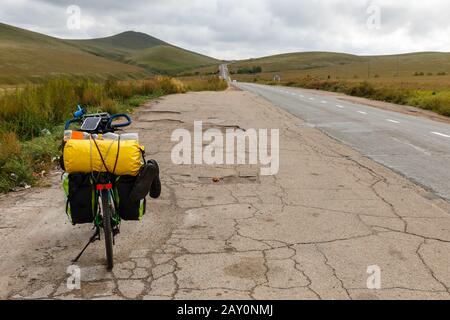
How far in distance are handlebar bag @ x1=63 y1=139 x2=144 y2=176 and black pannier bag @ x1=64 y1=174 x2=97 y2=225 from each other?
4.8 inches

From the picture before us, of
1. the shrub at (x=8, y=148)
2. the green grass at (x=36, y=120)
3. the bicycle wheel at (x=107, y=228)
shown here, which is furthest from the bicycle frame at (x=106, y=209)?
the shrub at (x=8, y=148)

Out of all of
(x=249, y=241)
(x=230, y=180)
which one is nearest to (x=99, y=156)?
(x=249, y=241)

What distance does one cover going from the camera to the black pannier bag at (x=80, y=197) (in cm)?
446

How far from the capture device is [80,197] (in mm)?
4516

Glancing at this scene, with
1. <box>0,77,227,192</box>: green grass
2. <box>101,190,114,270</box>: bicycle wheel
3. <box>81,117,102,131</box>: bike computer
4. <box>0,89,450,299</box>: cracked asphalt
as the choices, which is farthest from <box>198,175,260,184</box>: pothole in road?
<box>101,190,114,270</box>: bicycle wheel

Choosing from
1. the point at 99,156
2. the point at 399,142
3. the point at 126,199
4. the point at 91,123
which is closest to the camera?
the point at 99,156

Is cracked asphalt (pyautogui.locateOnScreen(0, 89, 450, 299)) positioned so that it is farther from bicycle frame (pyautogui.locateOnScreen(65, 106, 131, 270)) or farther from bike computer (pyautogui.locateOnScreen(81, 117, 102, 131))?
bike computer (pyautogui.locateOnScreen(81, 117, 102, 131))

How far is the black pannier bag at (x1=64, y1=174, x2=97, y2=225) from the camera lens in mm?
4461

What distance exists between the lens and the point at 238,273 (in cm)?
430

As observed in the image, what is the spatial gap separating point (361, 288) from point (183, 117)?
1323 centimetres

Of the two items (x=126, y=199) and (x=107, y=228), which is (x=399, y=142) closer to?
(x=126, y=199)

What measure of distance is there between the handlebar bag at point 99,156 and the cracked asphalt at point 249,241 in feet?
3.08

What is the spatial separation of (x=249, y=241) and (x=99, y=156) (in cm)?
188

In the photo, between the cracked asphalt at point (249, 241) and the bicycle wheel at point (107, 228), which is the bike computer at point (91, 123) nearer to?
the bicycle wheel at point (107, 228)
